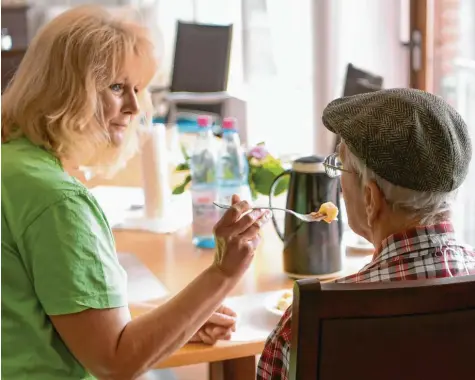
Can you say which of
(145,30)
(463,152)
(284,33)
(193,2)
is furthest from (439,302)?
(193,2)

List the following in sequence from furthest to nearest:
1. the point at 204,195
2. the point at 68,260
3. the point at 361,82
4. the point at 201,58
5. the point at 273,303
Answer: the point at 201,58 → the point at 361,82 → the point at 204,195 → the point at 273,303 → the point at 68,260

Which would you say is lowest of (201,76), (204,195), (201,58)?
(204,195)

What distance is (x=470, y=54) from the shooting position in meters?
3.21

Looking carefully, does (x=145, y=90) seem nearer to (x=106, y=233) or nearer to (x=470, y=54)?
(x=106, y=233)

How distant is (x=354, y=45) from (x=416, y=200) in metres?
2.93

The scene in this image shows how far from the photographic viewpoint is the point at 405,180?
1.21 metres

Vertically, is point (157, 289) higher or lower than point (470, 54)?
lower

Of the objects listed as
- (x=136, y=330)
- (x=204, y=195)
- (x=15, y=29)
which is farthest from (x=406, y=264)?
(x=15, y=29)

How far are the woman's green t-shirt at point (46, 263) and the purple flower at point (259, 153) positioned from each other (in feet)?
2.67

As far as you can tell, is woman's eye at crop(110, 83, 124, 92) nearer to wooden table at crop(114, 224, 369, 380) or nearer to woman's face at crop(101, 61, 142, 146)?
woman's face at crop(101, 61, 142, 146)

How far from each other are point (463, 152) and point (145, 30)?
689mm

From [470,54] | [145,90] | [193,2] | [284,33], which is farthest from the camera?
[193,2]

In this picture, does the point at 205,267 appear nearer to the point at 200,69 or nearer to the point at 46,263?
the point at 46,263

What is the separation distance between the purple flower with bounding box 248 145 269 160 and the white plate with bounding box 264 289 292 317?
0.51 meters
